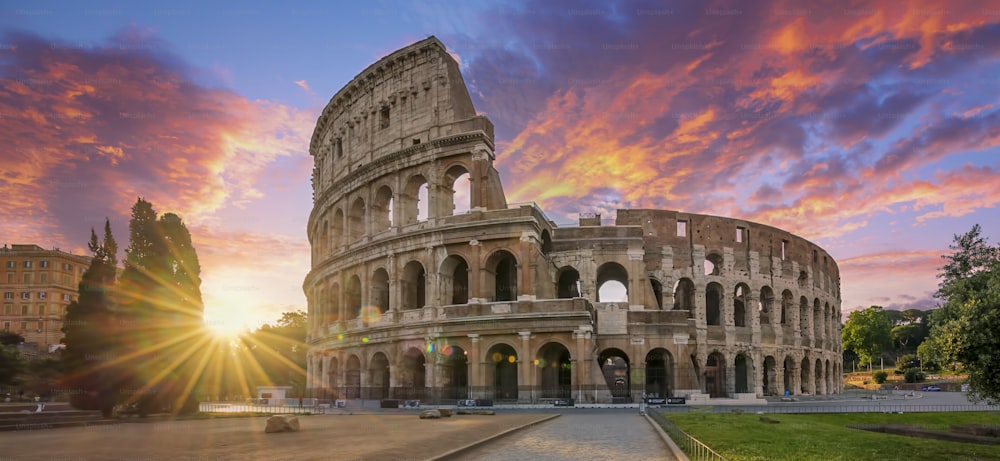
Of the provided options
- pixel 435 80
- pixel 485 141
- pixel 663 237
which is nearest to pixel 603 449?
pixel 485 141

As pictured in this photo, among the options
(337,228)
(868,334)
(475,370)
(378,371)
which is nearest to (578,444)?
(475,370)

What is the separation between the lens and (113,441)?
58.2 feet

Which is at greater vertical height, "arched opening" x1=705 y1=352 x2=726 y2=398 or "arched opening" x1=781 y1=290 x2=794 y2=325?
"arched opening" x1=781 y1=290 x2=794 y2=325

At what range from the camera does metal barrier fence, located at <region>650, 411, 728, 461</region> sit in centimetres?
1215

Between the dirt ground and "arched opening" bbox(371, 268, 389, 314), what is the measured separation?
21182 mm

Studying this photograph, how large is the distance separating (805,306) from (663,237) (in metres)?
16.6

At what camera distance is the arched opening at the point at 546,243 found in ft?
147

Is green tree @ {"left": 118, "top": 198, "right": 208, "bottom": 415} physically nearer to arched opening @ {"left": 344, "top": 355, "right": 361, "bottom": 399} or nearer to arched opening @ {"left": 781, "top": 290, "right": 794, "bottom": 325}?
arched opening @ {"left": 344, "top": 355, "right": 361, "bottom": 399}

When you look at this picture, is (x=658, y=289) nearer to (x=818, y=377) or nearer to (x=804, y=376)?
(x=804, y=376)

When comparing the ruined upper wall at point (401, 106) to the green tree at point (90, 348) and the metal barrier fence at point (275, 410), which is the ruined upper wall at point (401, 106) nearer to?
the metal barrier fence at point (275, 410)

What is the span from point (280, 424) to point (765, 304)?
146 feet

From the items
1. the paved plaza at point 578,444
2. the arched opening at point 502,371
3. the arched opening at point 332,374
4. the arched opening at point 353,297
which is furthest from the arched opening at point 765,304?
the paved plaza at point 578,444

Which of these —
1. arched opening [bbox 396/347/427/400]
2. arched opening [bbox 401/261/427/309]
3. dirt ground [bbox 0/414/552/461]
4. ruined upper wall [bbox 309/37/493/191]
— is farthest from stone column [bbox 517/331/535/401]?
dirt ground [bbox 0/414/552/461]

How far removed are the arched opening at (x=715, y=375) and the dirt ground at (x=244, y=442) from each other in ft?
106
